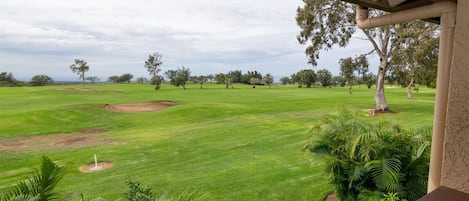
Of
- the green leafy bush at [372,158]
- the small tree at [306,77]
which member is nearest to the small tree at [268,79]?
the small tree at [306,77]

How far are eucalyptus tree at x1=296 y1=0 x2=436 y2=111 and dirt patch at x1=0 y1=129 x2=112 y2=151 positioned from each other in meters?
11.7

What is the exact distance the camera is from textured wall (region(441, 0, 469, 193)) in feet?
6.79

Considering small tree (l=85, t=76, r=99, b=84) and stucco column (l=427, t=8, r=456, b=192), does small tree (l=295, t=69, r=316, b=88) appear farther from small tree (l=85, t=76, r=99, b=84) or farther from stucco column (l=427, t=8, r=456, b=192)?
stucco column (l=427, t=8, r=456, b=192)

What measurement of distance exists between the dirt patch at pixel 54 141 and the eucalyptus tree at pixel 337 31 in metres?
11.7

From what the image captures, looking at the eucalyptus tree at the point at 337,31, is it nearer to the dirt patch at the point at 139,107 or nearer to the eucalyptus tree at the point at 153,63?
the dirt patch at the point at 139,107

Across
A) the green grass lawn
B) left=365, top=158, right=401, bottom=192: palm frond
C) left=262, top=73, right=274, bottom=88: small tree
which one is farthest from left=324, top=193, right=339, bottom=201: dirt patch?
left=262, top=73, right=274, bottom=88: small tree

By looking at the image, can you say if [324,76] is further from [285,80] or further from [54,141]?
[54,141]

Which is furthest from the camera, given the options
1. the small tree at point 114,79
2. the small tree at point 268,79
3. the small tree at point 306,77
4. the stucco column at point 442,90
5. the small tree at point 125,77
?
the small tree at point 114,79

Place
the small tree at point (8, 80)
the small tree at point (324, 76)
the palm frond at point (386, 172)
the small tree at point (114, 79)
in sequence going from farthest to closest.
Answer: the small tree at point (114, 79)
the small tree at point (324, 76)
the small tree at point (8, 80)
the palm frond at point (386, 172)

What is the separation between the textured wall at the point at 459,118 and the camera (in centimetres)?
207

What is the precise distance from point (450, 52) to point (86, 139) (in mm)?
11864

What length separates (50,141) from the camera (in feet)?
37.2

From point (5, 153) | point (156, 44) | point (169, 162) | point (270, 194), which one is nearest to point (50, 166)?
point (270, 194)

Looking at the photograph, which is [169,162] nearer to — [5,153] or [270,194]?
[270,194]
